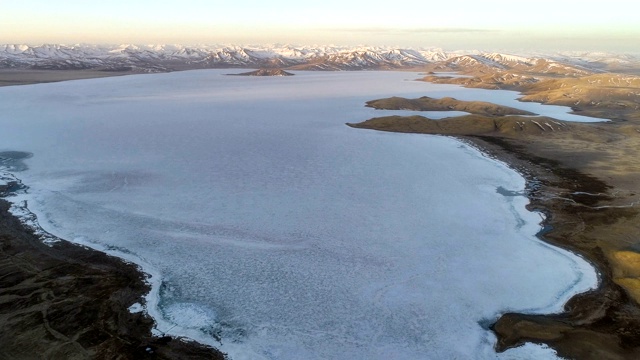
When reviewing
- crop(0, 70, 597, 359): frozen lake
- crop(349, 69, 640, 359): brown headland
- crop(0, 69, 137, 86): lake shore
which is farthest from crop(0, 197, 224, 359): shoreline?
crop(0, 69, 137, 86): lake shore

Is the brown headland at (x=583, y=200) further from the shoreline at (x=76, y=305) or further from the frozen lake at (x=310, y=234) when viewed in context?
the shoreline at (x=76, y=305)

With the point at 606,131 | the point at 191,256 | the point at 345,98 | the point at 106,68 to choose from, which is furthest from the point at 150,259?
the point at 106,68

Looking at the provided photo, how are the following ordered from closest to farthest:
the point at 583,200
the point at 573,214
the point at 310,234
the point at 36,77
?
1. the point at 310,234
2. the point at 573,214
3. the point at 583,200
4. the point at 36,77

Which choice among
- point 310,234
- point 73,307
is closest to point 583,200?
point 310,234

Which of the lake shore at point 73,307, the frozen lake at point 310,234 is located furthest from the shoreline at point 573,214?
the lake shore at point 73,307

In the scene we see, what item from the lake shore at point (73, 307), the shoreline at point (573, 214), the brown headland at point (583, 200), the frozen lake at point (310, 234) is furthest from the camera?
the frozen lake at point (310, 234)

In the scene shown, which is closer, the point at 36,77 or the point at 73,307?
the point at 73,307

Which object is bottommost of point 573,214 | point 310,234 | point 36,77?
point 573,214

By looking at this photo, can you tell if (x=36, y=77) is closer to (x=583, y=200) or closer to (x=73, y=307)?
(x=73, y=307)

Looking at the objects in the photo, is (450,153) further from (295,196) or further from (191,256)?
(191,256)
